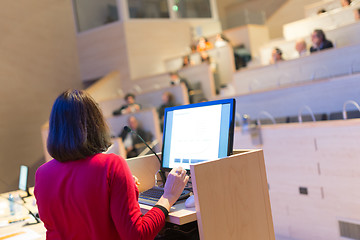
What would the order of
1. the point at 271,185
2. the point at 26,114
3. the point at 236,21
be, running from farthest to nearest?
the point at 236,21 → the point at 26,114 → the point at 271,185

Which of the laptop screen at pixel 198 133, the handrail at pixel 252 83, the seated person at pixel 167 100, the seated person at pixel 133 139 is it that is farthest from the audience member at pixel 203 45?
the laptop screen at pixel 198 133

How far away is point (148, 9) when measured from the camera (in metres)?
8.91

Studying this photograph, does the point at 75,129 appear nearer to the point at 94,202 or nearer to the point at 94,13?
the point at 94,202

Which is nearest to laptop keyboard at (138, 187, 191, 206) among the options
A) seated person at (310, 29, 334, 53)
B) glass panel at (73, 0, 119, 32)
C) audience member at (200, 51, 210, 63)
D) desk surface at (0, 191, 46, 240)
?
desk surface at (0, 191, 46, 240)

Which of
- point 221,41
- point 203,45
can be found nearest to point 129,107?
point 221,41

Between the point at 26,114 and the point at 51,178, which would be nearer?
the point at 51,178

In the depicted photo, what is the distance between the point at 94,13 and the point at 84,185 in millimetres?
8089

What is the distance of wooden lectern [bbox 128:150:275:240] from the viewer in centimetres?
121

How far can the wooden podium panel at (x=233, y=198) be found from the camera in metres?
1.21

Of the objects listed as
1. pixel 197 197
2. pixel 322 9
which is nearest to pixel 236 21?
pixel 322 9

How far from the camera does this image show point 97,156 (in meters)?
1.17

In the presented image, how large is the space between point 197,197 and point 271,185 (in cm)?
206

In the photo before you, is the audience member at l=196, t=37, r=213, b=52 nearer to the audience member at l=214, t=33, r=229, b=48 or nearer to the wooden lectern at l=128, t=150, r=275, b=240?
the audience member at l=214, t=33, r=229, b=48

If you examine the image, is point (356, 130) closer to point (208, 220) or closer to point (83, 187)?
point (208, 220)
